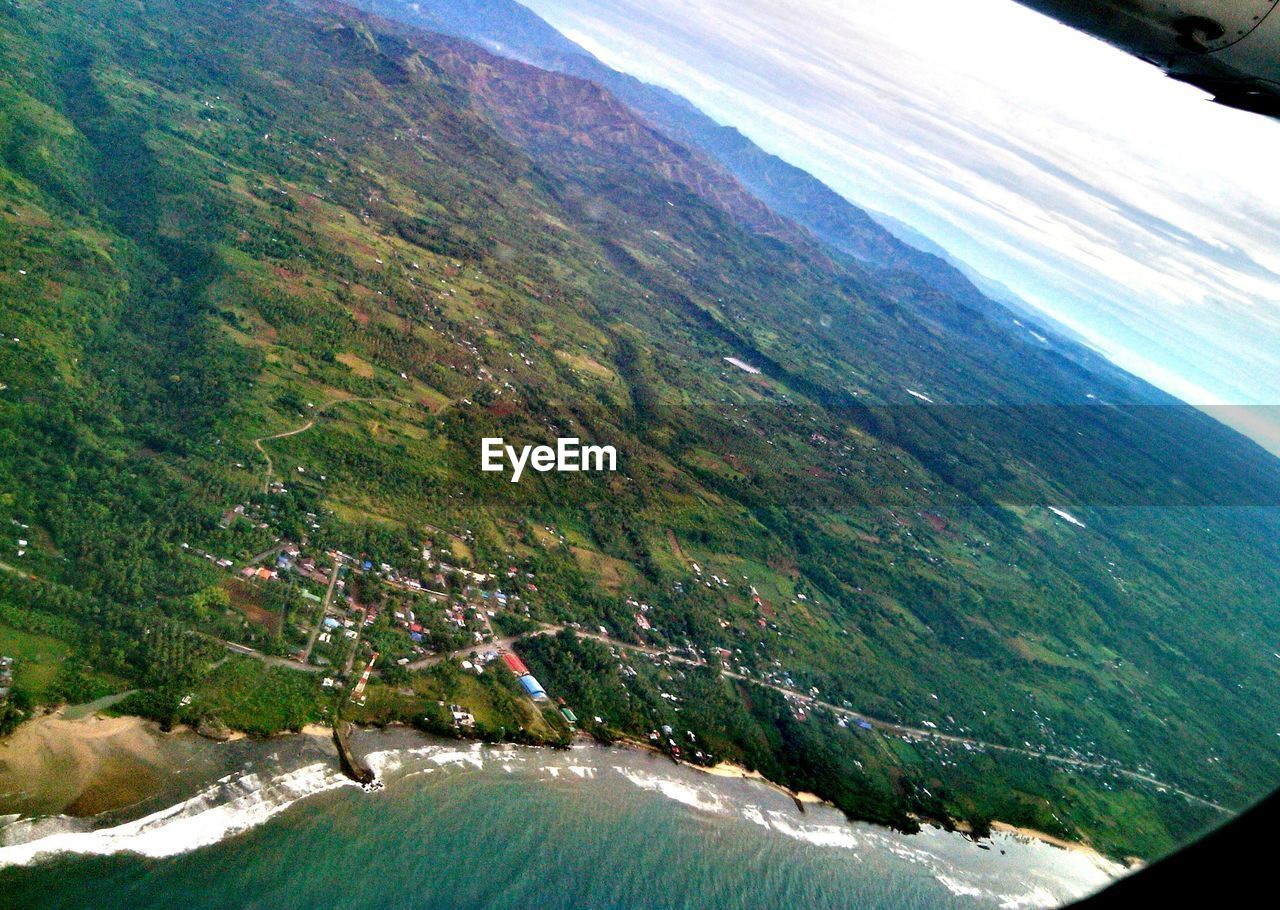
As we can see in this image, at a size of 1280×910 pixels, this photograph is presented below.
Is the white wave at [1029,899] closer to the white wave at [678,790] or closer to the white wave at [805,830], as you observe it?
the white wave at [805,830]

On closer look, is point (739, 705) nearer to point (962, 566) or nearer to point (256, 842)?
point (256, 842)

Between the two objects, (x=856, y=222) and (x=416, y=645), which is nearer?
(x=416, y=645)

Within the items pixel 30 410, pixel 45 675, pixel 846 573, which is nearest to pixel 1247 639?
pixel 846 573

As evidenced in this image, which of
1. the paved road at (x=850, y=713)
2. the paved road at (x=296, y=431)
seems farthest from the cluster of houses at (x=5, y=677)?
the paved road at (x=296, y=431)

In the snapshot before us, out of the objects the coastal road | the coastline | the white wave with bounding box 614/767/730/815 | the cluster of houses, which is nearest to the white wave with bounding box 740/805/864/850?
the white wave with bounding box 614/767/730/815

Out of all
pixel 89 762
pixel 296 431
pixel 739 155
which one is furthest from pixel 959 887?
pixel 739 155

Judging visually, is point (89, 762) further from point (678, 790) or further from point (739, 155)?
point (739, 155)

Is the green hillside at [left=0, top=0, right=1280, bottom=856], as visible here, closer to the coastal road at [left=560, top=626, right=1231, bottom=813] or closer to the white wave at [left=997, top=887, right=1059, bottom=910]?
the coastal road at [left=560, top=626, right=1231, bottom=813]
